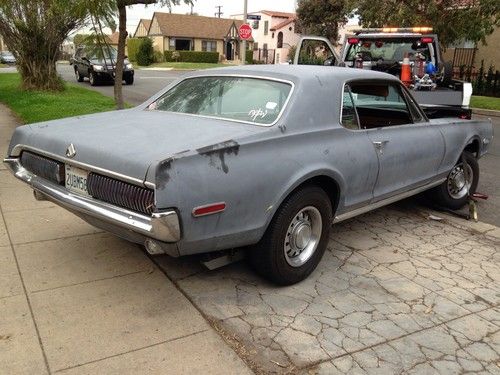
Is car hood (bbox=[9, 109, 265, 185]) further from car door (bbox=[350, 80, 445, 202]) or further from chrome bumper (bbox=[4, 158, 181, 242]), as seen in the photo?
car door (bbox=[350, 80, 445, 202])

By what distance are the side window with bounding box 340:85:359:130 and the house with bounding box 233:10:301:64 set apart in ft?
176

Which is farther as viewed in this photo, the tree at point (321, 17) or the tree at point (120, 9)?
the tree at point (321, 17)

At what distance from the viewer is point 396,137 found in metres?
4.45

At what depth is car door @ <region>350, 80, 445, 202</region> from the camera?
4.32m

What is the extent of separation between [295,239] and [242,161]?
855mm

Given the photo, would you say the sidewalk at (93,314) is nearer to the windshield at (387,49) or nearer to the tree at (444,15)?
the windshield at (387,49)

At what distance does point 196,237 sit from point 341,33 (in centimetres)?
5205

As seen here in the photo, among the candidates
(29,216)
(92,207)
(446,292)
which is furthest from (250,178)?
(29,216)

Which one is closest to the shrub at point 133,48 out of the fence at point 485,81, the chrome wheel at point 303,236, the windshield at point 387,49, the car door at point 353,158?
the fence at point 485,81

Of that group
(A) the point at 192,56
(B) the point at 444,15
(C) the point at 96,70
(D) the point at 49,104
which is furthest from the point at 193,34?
(D) the point at 49,104

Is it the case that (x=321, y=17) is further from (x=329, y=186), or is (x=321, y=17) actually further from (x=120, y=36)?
(x=329, y=186)

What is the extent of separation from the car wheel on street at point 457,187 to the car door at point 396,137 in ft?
1.67

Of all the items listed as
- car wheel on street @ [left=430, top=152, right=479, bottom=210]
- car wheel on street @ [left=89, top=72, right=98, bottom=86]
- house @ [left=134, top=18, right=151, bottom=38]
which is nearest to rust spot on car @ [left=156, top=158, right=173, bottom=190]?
car wheel on street @ [left=430, top=152, right=479, bottom=210]

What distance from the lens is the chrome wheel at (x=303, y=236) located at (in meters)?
3.67
